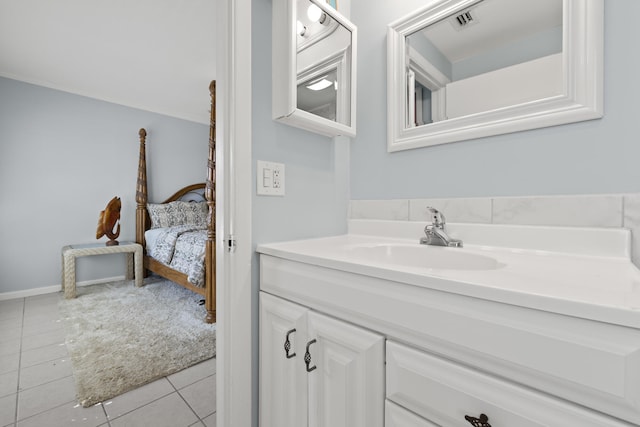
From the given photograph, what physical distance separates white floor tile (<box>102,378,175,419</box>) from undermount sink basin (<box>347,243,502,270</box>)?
1.38 metres

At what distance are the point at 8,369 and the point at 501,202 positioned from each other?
280 cm

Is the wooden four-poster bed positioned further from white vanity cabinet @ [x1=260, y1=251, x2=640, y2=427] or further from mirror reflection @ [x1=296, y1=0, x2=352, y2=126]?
white vanity cabinet @ [x1=260, y1=251, x2=640, y2=427]

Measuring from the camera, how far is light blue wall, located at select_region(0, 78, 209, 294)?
9.81 ft

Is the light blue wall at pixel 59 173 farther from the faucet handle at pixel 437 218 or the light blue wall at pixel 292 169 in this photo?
the faucet handle at pixel 437 218

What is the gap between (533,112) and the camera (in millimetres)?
918

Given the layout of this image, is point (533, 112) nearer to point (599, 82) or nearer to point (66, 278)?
point (599, 82)

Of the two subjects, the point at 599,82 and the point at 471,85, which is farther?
the point at 471,85

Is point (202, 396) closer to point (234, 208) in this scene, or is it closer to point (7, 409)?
point (7, 409)

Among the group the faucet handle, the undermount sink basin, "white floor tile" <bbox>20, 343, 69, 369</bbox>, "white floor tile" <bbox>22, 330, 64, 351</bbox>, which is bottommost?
"white floor tile" <bbox>20, 343, 69, 369</bbox>

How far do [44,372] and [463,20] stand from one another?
283cm

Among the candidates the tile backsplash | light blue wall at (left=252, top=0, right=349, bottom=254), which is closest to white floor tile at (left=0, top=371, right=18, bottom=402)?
light blue wall at (left=252, top=0, right=349, bottom=254)

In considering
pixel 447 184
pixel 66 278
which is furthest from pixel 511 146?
pixel 66 278

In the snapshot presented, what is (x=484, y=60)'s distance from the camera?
1.04 meters

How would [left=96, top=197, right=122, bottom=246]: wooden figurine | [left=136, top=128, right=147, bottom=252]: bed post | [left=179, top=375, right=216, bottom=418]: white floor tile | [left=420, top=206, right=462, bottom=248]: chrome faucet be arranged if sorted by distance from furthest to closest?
[left=136, top=128, right=147, bottom=252]: bed post
[left=96, top=197, right=122, bottom=246]: wooden figurine
[left=179, top=375, right=216, bottom=418]: white floor tile
[left=420, top=206, right=462, bottom=248]: chrome faucet
